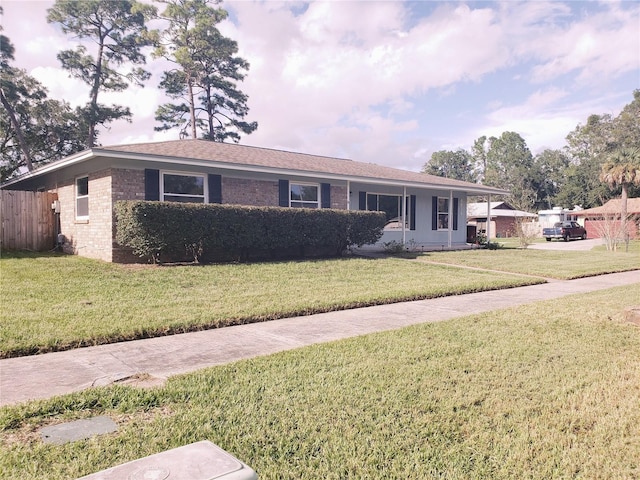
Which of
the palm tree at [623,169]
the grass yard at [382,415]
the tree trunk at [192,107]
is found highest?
the tree trunk at [192,107]

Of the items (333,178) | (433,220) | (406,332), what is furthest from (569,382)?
(433,220)

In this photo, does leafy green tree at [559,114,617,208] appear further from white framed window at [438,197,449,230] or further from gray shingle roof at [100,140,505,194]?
gray shingle roof at [100,140,505,194]

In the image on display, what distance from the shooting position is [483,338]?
522cm

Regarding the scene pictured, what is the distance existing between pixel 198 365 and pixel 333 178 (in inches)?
482

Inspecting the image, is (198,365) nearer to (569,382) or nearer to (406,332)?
(406,332)

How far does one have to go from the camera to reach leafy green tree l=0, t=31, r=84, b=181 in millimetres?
25797

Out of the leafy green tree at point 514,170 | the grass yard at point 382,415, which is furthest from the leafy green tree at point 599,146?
the grass yard at point 382,415

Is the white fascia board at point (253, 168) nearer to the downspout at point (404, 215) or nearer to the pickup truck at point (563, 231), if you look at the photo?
the downspout at point (404, 215)

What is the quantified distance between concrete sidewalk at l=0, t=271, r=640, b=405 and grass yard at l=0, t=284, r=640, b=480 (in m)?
0.37

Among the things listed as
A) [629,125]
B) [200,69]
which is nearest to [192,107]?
[200,69]

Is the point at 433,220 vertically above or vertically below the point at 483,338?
above

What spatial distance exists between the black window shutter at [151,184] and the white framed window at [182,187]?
0.16m

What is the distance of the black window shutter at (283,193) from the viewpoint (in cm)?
1523

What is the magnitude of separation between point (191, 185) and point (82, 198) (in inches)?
139
